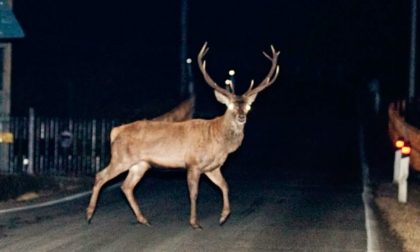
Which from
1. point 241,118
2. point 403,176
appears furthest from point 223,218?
point 403,176

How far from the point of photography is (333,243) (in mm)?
12812

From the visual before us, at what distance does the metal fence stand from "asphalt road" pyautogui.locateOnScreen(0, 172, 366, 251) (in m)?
3.82

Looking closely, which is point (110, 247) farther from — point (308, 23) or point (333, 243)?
point (308, 23)

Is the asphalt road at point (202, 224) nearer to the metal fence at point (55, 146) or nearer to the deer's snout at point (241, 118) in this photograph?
the deer's snout at point (241, 118)

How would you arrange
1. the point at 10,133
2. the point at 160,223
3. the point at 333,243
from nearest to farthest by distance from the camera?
the point at 333,243 < the point at 160,223 < the point at 10,133

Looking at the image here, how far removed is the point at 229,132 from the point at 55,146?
9.13 m

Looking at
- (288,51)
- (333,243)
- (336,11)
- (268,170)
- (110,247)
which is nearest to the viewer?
(110,247)

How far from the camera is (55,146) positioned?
2319cm

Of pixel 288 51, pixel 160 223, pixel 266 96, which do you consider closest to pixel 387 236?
pixel 160 223

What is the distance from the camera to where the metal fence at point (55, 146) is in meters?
22.8

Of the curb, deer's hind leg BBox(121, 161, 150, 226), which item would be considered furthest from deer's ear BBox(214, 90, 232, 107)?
the curb

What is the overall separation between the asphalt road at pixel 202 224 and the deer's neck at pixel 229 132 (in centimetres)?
117

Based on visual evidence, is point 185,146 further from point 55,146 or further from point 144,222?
point 55,146

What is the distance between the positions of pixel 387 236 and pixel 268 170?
38.8ft
